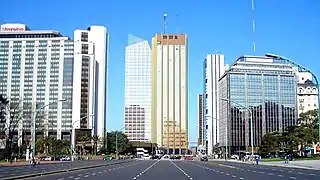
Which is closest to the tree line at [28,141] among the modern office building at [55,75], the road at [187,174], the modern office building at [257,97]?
the modern office building at [55,75]

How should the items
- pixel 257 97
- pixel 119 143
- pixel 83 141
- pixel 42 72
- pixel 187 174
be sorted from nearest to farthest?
pixel 187 174
pixel 83 141
pixel 119 143
pixel 257 97
pixel 42 72

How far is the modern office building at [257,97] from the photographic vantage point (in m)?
176

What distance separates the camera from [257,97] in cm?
17750

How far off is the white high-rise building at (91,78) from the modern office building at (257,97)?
156 ft

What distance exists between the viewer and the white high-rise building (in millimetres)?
177250

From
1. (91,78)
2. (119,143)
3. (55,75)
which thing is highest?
(55,75)

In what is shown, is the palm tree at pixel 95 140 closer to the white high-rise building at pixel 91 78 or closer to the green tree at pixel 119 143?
the green tree at pixel 119 143

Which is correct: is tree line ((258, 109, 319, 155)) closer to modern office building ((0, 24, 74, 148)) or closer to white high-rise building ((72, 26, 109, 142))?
white high-rise building ((72, 26, 109, 142))

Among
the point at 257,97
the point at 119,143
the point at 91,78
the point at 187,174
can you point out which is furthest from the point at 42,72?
the point at 187,174

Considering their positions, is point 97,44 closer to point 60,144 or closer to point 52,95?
point 52,95

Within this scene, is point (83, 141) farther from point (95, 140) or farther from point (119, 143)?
point (119, 143)

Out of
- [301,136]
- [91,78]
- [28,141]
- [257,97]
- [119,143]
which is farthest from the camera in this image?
[91,78]

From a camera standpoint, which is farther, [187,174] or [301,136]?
[301,136]

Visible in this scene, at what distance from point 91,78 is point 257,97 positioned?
198 ft
